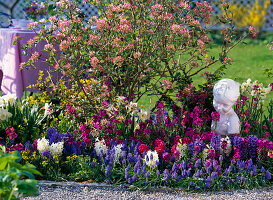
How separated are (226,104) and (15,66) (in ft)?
9.84

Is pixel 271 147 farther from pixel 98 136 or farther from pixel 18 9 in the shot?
pixel 18 9

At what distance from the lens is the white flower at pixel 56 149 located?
3387mm

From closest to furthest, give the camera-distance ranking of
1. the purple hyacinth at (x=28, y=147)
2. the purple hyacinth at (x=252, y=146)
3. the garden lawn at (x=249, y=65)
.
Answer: the purple hyacinth at (x=252, y=146) < the purple hyacinth at (x=28, y=147) < the garden lawn at (x=249, y=65)

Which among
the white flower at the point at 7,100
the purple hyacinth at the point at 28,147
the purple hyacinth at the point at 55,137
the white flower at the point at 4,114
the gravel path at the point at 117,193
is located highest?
the white flower at the point at 7,100

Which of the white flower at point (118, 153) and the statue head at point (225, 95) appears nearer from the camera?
the white flower at point (118, 153)

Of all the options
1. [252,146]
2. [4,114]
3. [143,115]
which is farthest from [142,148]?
[4,114]

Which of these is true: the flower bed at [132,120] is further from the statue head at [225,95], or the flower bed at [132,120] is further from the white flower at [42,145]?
the statue head at [225,95]

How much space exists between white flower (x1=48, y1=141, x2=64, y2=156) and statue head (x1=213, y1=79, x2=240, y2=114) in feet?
4.48

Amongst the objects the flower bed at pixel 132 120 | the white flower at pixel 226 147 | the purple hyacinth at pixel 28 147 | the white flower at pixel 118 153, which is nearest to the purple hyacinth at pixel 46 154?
the flower bed at pixel 132 120

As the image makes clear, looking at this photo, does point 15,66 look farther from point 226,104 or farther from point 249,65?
point 249,65

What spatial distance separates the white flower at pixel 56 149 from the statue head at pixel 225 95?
137cm

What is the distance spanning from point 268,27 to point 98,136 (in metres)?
10.5

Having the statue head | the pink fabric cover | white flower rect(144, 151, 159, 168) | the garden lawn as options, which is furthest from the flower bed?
the garden lawn

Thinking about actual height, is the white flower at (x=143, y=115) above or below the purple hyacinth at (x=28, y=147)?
above
